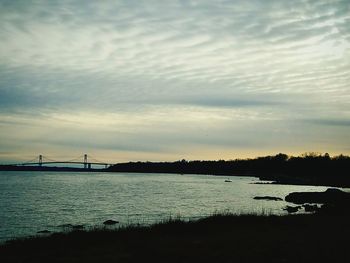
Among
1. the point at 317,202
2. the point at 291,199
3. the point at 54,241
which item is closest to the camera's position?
the point at 54,241

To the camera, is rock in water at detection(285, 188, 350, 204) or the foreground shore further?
rock in water at detection(285, 188, 350, 204)

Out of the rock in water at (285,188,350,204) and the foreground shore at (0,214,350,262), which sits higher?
the foreground shore at (0,214,350,262)

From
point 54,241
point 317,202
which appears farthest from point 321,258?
point 317,202

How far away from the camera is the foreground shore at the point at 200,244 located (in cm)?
1736

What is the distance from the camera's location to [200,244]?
69.6 feet

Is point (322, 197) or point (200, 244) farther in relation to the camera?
point (322, 197)

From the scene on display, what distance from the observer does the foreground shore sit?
1736 centimetres

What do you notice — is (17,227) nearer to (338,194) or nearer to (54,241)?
(54,241)

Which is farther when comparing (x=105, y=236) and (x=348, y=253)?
(x=105, y=236)

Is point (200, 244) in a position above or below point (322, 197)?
above

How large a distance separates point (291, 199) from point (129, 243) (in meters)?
55.1

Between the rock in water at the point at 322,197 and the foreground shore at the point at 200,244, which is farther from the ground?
the foreground shore at the point at 200,244

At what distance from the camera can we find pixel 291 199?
70.9 metres

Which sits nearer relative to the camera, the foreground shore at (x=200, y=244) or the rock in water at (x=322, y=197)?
the foreground shore at (x=200, y=244)
